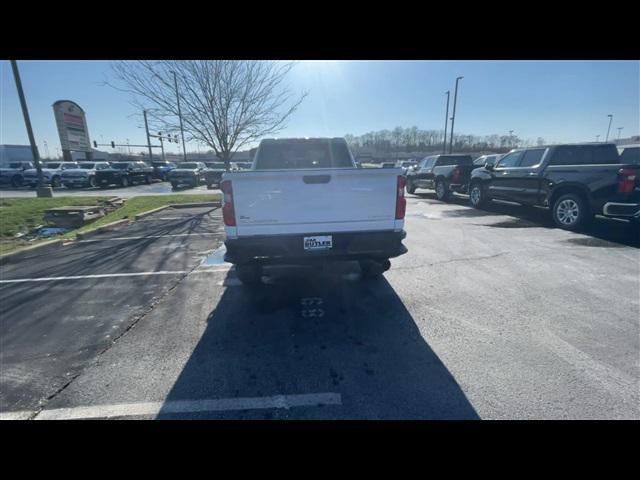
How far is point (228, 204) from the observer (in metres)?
3.21

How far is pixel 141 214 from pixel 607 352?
1236 centimetres

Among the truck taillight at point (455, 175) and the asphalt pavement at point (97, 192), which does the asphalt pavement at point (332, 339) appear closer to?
the truck taillight at point (455, 175)

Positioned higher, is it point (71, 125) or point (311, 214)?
point (71, 125)

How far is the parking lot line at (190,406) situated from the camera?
2154 mm

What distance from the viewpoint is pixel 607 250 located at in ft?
18.9

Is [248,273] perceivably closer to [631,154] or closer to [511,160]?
[511,160]

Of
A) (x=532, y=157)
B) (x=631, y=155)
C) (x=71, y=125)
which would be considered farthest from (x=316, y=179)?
(x=71, y=125)

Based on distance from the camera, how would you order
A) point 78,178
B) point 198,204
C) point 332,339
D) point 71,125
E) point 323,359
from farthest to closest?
point 71,125 → point 78,178 → point 198,204 → point 332,339 → point 323,359

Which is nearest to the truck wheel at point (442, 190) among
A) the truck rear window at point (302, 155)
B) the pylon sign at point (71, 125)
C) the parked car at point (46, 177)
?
the truck rear window at point (302, 155)

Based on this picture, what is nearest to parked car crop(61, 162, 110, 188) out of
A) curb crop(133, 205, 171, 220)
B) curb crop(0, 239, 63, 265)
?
curb crop(133, 205, 171, 220)

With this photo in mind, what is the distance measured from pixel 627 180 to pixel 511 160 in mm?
3576

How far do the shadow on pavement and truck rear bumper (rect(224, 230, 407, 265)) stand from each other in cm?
73

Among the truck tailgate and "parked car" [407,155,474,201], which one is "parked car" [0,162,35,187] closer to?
"parked car" [407,155,474,201]

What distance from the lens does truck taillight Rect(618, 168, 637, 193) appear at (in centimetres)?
607
